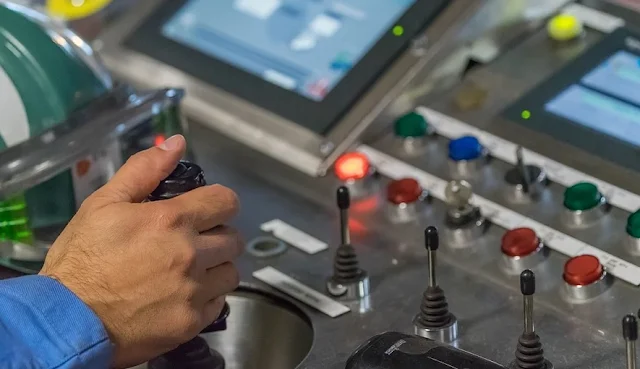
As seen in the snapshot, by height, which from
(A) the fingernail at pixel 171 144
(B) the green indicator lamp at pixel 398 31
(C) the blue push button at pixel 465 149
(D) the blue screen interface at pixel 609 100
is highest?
(A) the fingernail at pixel 171 144

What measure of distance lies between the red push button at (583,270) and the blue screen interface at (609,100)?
190 millimetres

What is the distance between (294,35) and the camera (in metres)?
1.52

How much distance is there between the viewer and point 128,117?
1.35 m

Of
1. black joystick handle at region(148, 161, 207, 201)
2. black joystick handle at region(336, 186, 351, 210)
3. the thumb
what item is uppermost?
the thumb

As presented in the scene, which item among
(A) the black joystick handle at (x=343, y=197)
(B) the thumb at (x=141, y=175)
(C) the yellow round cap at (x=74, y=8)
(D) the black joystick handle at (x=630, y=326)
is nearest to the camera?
(D) the black joystick handle at (x=630, y=326)

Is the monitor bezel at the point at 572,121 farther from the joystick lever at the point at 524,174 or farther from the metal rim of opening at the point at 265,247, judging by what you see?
the metal rim of opening at the point at 265,247

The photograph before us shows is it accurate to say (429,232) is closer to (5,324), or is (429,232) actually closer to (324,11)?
(5,324)

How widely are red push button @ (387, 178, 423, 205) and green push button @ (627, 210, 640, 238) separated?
24 centimetres

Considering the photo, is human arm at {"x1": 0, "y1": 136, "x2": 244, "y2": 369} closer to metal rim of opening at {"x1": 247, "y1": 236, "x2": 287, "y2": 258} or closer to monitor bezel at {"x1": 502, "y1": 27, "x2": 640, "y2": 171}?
metal rim of opening at {"x1": 247, "y1": 236, "x2": 287, "y2": 258}

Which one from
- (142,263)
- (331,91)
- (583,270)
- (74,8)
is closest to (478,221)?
(583,270)

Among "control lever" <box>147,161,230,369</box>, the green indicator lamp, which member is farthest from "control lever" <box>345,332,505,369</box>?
the green indicator lamp

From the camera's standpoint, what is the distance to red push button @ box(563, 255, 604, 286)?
1137 millimetres

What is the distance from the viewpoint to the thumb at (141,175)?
3.52 ft

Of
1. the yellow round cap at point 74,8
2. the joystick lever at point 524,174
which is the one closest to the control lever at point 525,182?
the joystick lever at point 524,174
